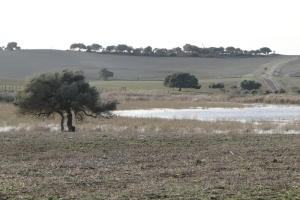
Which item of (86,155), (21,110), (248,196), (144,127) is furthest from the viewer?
(144,127)

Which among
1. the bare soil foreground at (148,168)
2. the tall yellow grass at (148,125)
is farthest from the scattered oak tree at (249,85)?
the bare soil foreground at (148,168)

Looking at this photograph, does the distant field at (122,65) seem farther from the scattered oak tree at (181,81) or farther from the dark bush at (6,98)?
the dark bush at (6,98)

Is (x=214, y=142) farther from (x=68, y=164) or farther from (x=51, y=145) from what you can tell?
(x=68, y=164)

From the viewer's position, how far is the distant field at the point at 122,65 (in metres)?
131

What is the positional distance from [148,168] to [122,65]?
5468 inches

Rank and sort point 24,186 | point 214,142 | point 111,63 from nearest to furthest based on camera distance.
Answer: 1. point 24,186
2. point 214,142
3. point 111,63

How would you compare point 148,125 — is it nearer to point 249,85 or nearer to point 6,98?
point 6,98

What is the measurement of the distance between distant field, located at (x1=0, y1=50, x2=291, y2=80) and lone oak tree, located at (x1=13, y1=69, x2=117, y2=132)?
92618mm

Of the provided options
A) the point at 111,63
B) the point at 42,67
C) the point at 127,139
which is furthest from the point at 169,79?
the point at 127,139

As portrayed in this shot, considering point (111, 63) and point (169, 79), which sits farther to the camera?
point (111, 63)

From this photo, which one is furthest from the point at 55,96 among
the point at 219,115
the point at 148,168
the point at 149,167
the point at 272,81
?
the point at 272,81

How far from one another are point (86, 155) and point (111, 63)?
5461 inches

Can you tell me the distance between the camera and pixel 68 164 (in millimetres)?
15031

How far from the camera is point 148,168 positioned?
14.6 meters
